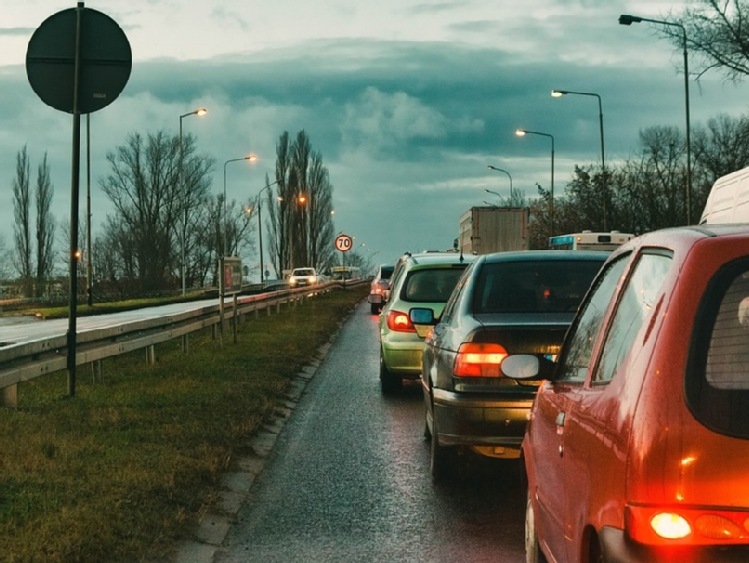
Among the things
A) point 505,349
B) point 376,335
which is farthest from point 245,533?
point 376,335

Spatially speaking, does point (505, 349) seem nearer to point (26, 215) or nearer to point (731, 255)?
point (731, 255)

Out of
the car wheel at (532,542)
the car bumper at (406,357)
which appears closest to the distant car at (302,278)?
the car bumper at (406,357)

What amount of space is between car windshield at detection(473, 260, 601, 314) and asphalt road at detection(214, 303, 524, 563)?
113cm

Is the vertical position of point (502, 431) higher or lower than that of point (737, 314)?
lower

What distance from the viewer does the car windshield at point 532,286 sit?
27.4 ft

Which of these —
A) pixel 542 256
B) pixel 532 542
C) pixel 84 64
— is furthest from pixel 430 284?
pixel 532 542

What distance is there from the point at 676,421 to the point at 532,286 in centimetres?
573

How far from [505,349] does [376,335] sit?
1917cm

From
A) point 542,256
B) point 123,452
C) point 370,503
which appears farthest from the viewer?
point 542,256

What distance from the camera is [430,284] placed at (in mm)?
14008

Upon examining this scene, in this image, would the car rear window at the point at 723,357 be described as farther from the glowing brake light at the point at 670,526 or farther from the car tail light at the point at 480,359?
the car tail light at the point at 480,359

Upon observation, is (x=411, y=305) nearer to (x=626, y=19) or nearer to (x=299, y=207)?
(x=626, y=19)

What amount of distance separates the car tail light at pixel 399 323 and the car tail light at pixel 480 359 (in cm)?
591

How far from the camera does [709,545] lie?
2.77 m
